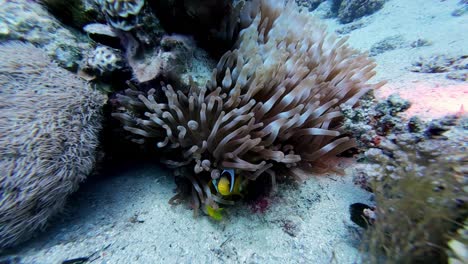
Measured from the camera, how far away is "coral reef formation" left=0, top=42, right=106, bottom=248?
1.74 metres

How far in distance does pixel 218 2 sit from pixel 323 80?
1303 millimetres

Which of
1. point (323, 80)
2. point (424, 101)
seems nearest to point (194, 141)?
point (323, 80)

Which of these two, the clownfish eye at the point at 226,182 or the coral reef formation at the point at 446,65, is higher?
the coral reef formation at the point at 446,65

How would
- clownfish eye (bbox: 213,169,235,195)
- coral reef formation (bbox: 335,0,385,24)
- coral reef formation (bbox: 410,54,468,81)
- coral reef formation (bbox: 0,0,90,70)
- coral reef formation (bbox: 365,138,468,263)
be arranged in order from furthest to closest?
coral reef formation (bbox: 335,0,385,24) → coral reef formation (bbox: 410,54,468,81) → coral reef formation (bbox: 0,0,90,70) → clownfish eye (bbox: 213,169,235,195) → coral reef formation (bbox: 365,138,468,263)

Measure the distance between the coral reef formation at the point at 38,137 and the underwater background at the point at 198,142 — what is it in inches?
0.4

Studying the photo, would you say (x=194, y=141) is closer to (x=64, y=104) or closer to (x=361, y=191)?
(x=64, y=104)

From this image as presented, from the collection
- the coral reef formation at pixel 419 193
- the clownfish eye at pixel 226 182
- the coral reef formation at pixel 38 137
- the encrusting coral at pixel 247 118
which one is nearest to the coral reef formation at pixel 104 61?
the coral reef formation at pixel 38 137

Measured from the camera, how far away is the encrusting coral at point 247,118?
2082 millimetres

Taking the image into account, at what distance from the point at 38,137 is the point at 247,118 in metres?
1.61

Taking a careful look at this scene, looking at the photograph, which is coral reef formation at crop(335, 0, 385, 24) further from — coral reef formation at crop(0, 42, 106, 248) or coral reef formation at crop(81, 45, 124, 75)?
coral reef formation at crop(0, 42, 106, 248)

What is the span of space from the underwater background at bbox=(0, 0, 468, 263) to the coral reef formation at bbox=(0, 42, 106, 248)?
0.01m

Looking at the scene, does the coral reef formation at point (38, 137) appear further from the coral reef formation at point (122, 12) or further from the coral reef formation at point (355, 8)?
the coral reef formation at point (355, 8)

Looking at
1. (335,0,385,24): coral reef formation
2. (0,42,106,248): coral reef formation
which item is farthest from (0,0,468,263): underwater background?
(335,0,385,24): coral reef formation

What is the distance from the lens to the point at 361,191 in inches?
84.4
